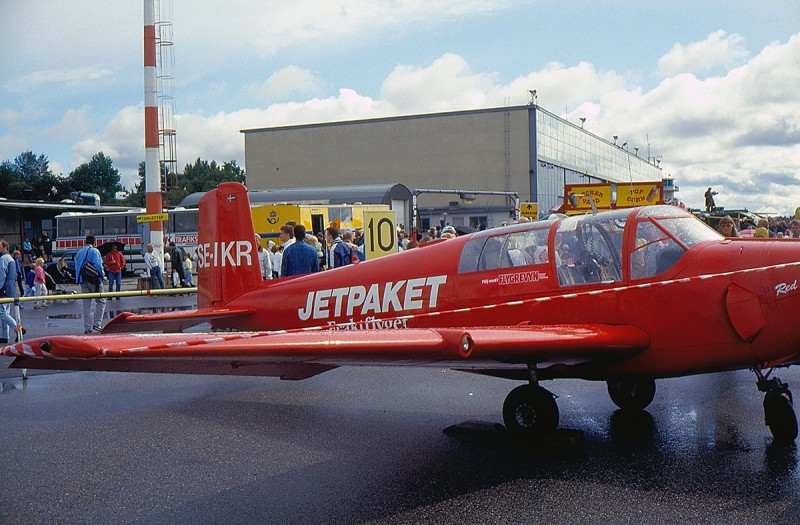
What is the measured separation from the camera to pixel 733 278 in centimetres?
536

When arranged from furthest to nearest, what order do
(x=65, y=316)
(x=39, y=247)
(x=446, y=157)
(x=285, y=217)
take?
(x=446, y=157)
(x=39, y=247)
(x=285, y=217)
(x=65, y=316)

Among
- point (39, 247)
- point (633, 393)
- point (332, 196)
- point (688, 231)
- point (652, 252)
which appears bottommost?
point (633, 393)

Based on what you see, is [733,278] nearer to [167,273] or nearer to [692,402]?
[692,402]

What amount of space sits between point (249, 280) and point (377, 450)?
346 cm

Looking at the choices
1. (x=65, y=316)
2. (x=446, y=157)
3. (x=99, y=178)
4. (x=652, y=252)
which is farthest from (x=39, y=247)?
(x=99, y=178)

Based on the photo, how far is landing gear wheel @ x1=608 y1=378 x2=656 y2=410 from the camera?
6840mm

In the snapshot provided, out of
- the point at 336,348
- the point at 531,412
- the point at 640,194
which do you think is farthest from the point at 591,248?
the point at 640,194

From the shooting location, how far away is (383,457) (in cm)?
562

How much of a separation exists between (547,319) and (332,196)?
1747 inches

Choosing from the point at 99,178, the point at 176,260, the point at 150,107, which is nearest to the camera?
the point at 150,107

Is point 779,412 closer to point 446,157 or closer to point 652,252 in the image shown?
point 652,252

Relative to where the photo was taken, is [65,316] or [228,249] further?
[65,316]

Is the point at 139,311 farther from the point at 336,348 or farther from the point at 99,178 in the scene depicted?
the point at 99,178

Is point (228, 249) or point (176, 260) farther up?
point (228, 249)
